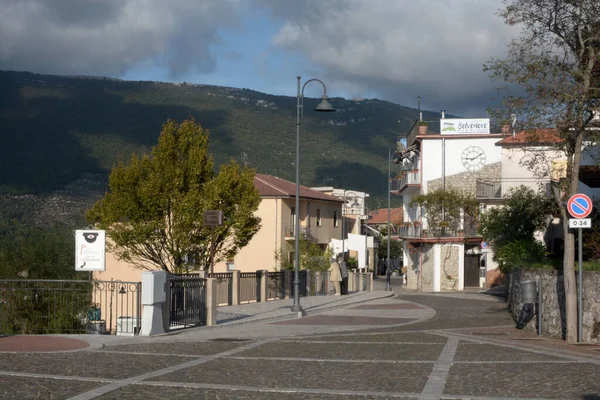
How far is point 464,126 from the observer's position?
62.6 m

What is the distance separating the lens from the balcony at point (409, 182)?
6359 cm

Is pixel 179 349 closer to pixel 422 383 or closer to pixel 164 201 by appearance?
pixel 422 383

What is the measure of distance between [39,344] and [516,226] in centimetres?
2968

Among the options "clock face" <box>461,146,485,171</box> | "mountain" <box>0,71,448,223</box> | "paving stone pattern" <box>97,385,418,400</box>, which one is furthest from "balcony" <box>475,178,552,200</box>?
"paving stone pattern" <box>97,385,418,400</box>

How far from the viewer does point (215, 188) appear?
99.0 feet

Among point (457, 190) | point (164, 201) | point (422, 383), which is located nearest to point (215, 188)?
point (164, 201)

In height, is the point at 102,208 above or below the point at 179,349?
above

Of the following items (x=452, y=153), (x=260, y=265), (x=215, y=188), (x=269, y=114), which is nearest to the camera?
(x=215, y=188)

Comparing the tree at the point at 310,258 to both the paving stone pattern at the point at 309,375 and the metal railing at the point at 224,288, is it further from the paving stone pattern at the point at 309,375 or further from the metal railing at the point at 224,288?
the paving stone pattern at the point at 309,375

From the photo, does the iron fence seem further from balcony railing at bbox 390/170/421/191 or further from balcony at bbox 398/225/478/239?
balcony railing at bbox 390/170/421/191

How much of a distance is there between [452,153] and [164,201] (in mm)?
36710

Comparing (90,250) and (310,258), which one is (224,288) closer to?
(90,250)

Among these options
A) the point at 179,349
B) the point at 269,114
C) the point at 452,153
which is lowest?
the point at 179,349

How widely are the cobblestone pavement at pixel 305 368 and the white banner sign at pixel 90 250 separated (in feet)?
11.4
